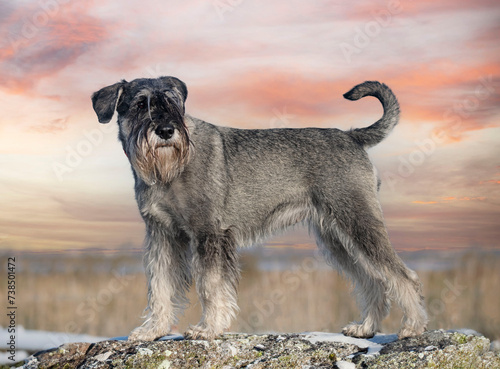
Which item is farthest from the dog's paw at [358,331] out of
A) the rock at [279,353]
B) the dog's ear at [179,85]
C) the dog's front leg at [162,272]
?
the dog's ear at [179,85]

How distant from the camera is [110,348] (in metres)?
5.70

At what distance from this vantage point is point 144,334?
19.7ft

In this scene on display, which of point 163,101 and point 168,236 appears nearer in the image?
point 163,101

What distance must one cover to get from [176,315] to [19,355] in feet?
7.68

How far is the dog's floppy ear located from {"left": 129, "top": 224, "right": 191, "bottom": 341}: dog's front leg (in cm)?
140

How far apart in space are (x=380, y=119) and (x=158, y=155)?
3.09m

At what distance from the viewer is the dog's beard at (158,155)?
17.9 feet

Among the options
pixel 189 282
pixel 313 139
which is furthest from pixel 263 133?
pixel 189 282

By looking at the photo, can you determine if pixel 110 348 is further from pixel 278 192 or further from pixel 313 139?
pixel 313 139

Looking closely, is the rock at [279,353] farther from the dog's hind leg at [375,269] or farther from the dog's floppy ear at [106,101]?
the dog's floppy ear at [106,101]

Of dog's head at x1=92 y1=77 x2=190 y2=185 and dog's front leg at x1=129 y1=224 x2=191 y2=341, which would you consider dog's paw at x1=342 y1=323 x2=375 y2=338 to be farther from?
dog's head at x1=92 y1=77 x2=190 y2=185

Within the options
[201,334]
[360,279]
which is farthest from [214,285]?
[360,279]

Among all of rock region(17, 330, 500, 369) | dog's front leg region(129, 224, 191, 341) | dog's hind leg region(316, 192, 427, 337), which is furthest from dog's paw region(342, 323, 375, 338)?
dog's front leg region(129, 224, 191, 341)

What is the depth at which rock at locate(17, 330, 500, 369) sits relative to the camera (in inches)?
208
